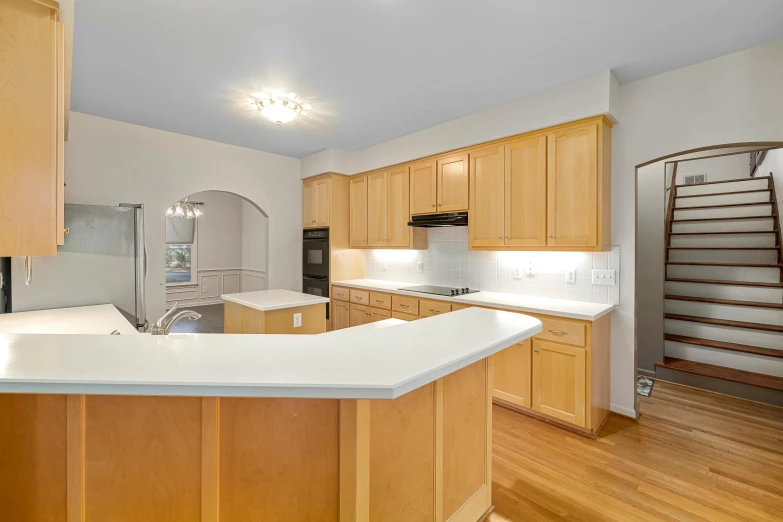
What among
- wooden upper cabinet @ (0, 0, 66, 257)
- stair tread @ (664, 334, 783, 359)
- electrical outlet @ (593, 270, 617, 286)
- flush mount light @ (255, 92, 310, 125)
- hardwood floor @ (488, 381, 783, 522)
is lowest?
hardwood floor @ (488, 381, 783, 522)

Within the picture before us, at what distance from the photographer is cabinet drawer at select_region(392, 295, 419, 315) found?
3.55 m

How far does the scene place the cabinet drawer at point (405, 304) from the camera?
3.55 m

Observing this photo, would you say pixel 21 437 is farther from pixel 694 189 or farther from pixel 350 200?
pixel 694 189

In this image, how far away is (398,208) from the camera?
4145mm

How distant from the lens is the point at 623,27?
204 centimetres

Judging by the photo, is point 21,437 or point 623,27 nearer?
point 21,437

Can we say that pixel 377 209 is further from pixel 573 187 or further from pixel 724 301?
pixel 724 301

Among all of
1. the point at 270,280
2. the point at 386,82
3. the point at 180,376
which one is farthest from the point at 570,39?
the point at 270,280

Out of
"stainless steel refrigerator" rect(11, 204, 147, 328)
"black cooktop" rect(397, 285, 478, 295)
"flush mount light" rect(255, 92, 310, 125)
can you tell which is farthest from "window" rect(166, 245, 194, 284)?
"black cooktop" rect(397, 285, 478, 295)

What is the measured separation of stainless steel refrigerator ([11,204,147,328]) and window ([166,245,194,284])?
4.94 meters

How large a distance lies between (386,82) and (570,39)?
4.22 ft

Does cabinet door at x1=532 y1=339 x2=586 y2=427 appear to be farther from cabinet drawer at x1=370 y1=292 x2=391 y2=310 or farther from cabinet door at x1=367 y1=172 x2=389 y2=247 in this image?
cabinet door at x1=367 y1=172 x2=389 y2=247

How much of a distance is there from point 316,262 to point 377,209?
114 cm

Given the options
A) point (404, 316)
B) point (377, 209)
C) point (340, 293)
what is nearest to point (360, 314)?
point (340, 293)
